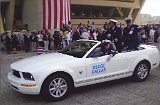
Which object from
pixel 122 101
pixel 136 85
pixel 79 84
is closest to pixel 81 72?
pixel 79 84

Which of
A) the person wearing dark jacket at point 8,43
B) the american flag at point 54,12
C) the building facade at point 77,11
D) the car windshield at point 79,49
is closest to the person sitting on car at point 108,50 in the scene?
the car windshield at point 79,49

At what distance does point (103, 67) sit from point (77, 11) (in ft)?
127

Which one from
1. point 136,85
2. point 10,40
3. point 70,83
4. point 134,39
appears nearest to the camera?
point 70,83

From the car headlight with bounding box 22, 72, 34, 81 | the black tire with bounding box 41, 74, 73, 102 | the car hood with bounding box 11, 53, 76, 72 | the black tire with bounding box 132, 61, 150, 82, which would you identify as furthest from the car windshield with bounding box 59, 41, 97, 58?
the black tire with bounding box 132, 61, 150, 82

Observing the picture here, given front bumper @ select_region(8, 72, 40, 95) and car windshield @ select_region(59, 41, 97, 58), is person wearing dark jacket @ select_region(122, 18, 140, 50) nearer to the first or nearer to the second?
car windshield @ select_region(59, 41, 97, 58)

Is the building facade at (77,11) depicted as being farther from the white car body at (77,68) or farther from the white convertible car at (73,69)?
the white car body at (77,68)

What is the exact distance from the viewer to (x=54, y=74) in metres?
6.14

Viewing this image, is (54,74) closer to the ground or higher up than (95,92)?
higher up

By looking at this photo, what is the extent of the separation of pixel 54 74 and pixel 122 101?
153cm

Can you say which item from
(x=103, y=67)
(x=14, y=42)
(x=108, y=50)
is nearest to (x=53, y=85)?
(x=103, y=67)

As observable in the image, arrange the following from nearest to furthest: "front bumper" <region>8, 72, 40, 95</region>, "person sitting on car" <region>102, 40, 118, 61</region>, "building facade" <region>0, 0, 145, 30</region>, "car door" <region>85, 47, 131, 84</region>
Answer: "front bumper" <region>8, 72, 40, 95</region> < "car door" <region>85, 47, 131, 84</region> < "person sitting on car" <region>102, 40, 118, 61</region> < "building facade" <region>0, 0, 145, 30</region>

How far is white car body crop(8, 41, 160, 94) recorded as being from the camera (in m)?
5.97

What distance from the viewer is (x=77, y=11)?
44906 mm

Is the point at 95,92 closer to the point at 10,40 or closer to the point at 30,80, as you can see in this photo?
the point at 30,80
